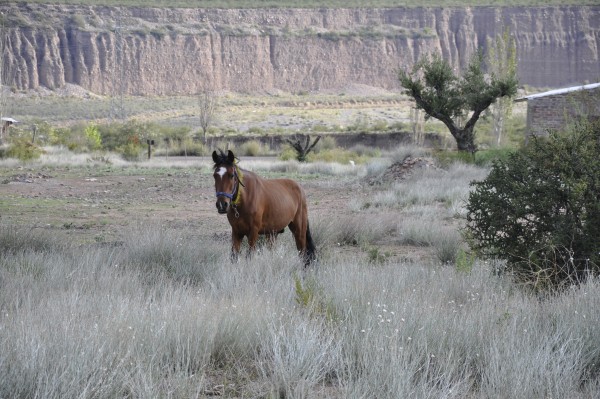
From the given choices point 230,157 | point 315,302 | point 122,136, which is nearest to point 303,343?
point 315,302

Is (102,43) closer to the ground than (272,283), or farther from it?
farther from it

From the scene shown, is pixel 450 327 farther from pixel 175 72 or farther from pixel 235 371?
pixel 175 72

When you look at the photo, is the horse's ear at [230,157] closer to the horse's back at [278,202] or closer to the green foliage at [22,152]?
the horse's back at [278,202]

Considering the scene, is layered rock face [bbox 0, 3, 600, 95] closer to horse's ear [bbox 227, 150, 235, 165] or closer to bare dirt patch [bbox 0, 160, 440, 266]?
bare dirt patch [bbox 0, 160, 440, 266]

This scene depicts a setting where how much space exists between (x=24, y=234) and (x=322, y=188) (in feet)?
54.7

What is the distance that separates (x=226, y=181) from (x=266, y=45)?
4043 inches

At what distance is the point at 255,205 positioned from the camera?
11.8m

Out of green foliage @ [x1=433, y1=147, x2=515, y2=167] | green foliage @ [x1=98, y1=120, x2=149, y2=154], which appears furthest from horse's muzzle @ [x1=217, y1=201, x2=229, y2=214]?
green foliage @ [x1=98, y1=120, x2=149, y2=154]

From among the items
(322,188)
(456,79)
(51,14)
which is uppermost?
(51,14)

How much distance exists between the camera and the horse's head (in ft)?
36.2

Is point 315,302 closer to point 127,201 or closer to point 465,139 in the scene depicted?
point 127,201

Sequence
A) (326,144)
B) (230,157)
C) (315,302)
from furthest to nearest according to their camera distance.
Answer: (326,144) < (230,157) < (315,302)

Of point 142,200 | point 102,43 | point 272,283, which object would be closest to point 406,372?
point 272,283

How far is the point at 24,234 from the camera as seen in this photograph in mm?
12711
